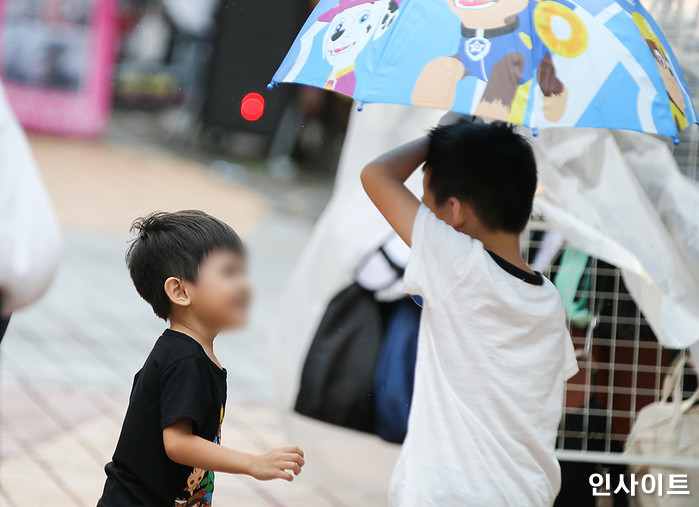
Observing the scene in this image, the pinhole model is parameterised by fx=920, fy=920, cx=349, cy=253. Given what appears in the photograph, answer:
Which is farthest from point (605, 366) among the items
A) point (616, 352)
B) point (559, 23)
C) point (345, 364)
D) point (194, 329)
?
point (194, 329)

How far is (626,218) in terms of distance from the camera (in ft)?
9.78

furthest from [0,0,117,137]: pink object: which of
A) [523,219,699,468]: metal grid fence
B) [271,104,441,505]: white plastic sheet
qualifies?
[523,219,699,468]: metal grid fence

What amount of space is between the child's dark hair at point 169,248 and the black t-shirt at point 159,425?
0.11 metres

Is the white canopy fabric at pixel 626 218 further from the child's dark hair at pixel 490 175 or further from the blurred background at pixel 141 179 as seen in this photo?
the child's dark hair at pixel 490 175

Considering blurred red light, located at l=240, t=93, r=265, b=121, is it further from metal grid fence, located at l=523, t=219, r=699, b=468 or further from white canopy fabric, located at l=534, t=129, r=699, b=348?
metal grid fence, located at l=523, t=219, r=699, b=468

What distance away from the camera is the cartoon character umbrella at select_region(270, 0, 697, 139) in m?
1.92

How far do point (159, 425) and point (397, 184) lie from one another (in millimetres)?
791

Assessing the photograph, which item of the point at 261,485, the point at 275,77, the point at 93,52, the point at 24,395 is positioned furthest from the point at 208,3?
the point at 275,77

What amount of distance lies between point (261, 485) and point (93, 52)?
10388 mm

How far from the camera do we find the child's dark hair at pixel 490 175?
7.01 ft

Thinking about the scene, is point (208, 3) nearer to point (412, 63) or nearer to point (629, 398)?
point (629, 398)

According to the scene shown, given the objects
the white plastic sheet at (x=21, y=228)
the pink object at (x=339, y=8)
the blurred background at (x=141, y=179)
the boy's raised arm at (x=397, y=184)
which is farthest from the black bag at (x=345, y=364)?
the white plastic sheet at (x=21, y=228)

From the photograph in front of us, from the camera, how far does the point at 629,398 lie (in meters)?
3.42

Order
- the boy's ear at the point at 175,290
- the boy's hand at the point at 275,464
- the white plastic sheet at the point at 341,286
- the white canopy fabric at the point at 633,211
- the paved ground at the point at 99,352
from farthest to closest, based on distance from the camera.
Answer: the paved ground at the point at 99,352, the white plastic sheet at the point at 341,286, the white canopy fabric at the point at 633,211, the boy's ear at the point at 175,290, the boy's hand at the point at 275,464
